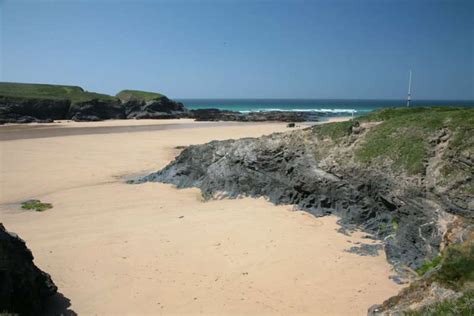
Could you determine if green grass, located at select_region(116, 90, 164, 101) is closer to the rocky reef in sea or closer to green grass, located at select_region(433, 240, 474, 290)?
the rocky reef in sea

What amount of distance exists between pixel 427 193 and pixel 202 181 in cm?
894

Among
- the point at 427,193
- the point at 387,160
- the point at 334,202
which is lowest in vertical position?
the point at 334,202

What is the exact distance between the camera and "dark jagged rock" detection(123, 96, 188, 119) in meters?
68.4

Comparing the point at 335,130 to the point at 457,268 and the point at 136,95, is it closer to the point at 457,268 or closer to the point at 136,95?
the point at 457,268

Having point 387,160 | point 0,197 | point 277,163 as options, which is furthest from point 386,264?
point 0,197

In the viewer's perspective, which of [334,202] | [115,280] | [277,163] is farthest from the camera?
[277,163]

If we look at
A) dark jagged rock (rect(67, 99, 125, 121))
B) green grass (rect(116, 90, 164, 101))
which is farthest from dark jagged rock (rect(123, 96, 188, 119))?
dark jagged rock (rect(67, 99, 125, 121))

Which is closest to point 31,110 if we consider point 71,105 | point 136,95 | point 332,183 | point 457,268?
point 71,105

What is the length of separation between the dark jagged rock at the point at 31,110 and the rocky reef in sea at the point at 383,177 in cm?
4778

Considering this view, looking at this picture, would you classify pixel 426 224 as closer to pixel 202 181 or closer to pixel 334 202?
pixel 334 202

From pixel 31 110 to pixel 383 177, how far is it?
193 feet

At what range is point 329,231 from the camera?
9.59 meters

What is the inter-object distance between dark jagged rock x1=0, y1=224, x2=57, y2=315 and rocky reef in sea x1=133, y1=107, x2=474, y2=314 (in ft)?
17.9

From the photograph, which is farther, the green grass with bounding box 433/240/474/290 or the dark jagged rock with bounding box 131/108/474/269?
the dark jagged rock with bounding box 131/108/474/269
